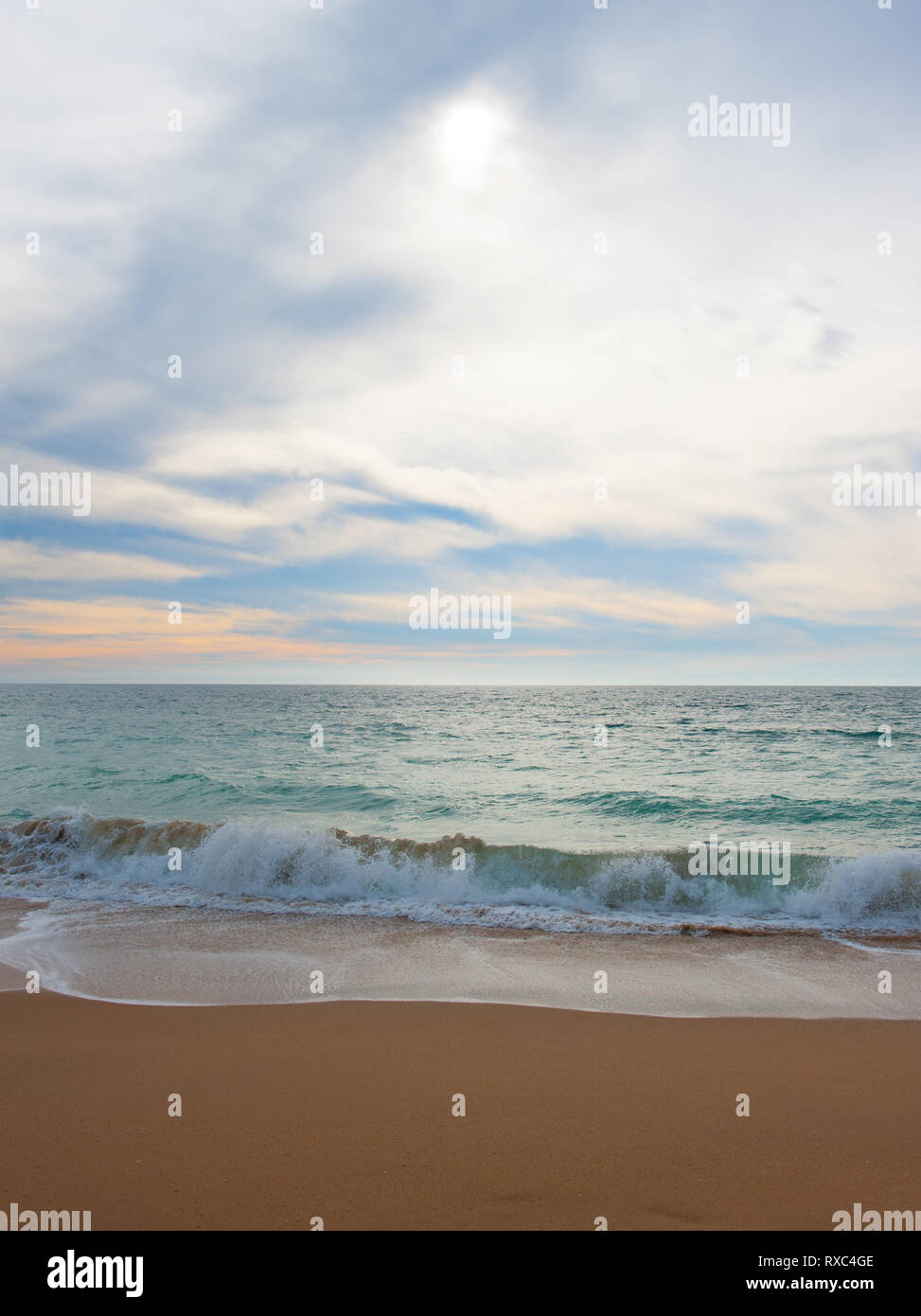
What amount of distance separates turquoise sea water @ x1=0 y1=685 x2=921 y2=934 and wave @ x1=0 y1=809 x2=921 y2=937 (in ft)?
0.12

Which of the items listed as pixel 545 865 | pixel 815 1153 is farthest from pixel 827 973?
pixel 545 865

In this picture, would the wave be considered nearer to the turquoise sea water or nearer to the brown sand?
the turquoise sea water

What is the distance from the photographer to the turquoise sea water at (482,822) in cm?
1084

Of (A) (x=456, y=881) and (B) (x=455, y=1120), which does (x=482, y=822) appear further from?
(B) (x=455, y=1120)

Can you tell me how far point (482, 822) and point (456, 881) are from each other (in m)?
4.98

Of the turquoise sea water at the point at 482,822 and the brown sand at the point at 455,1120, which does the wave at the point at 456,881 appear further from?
the brown sand at the point at 455,1120

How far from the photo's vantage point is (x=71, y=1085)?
15.4ft

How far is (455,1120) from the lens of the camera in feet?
13.8

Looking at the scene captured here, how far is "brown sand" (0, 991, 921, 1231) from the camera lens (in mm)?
3396

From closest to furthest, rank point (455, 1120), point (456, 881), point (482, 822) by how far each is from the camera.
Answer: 1. point (455, 1120)
2. point (456, 881)
3. point (482, 822)

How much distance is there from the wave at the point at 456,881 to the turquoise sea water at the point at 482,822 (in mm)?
35

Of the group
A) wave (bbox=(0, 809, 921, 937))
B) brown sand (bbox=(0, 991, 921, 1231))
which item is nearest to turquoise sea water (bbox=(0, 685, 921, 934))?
wave (bbox=(0, 809, 921, 937))

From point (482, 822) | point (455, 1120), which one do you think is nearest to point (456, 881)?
point (482, 822)
